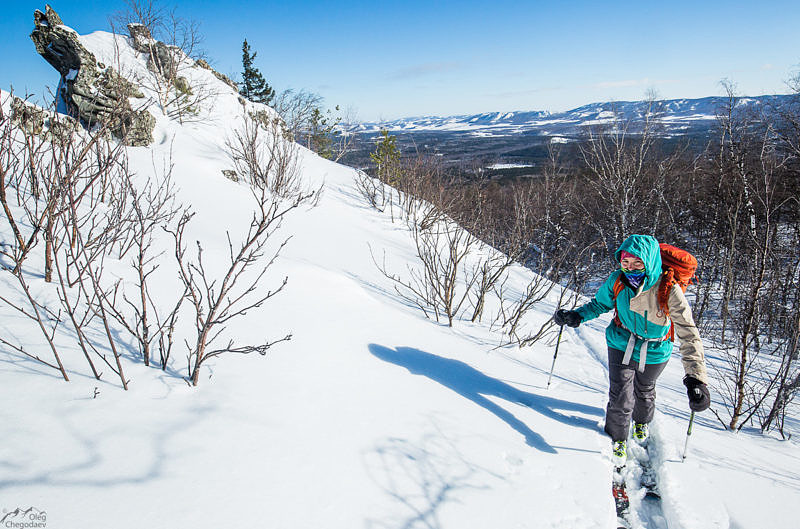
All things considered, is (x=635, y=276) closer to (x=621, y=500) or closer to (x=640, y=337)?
(x=640, y=337)

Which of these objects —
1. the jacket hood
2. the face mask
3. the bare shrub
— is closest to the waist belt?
the face mask

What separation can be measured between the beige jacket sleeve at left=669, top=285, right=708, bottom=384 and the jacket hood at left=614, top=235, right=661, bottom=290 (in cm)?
15

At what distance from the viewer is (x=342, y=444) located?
207cm

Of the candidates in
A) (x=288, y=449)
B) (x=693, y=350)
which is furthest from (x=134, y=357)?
(x=693, y=350)

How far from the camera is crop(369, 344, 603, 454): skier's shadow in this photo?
3008 millimetres

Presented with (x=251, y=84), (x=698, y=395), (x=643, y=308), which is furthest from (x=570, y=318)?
(x=251, y=84)

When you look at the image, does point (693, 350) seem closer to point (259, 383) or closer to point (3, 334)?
point (259, 383)

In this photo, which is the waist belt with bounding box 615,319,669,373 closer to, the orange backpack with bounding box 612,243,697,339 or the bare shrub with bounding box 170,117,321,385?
the orange backpack with bounding box 612,243,697,339

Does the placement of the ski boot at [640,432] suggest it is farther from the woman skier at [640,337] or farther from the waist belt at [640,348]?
the waist belt at [640,348]

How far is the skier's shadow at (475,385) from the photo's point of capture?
118 inches

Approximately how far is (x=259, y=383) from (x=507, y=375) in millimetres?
2319

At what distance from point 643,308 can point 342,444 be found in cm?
213

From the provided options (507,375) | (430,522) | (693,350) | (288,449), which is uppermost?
(693,350)

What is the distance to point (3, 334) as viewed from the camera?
7.24 feet
